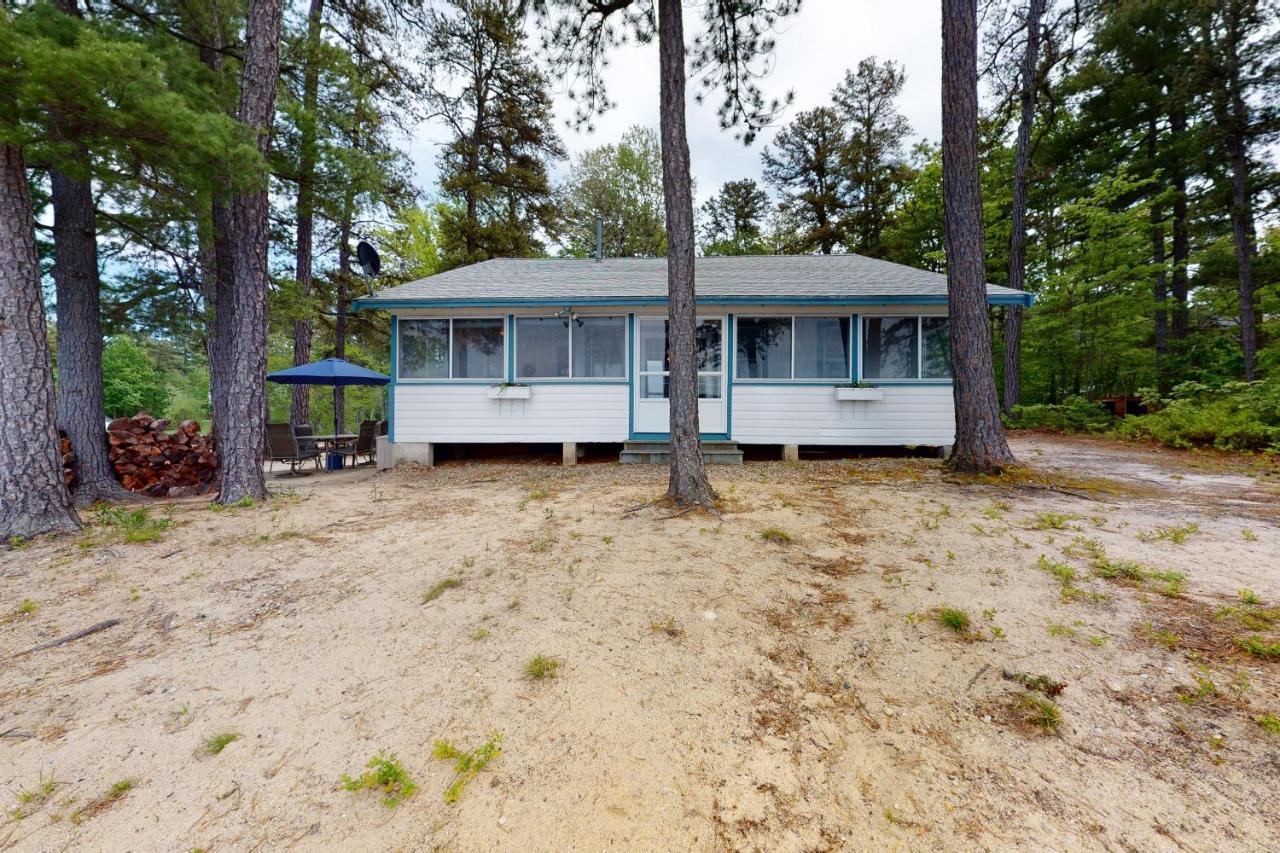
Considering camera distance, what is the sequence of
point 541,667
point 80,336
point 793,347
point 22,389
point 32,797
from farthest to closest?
point 793,347, point 80,336, point 22,389, point 541,667, point 32,797

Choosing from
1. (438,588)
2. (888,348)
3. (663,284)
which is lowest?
(438,588)

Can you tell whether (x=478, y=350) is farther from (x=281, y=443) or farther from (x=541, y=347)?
(x=281, y=443)

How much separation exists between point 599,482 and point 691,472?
192cm

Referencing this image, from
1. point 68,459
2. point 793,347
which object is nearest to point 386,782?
point 68,459

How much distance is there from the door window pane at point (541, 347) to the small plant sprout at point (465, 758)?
667cm

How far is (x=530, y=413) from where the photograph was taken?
791 centimetres

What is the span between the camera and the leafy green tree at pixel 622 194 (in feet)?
62.2

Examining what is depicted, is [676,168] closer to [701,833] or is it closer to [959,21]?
[959,21]

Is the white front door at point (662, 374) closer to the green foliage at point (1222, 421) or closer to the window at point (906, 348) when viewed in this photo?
the window at point (906, 348)

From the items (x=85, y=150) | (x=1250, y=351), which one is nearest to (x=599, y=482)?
(x=85, y=150)

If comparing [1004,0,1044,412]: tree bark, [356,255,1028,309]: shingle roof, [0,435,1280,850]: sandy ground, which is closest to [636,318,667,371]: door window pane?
[356,255,1028,309]: shingle roof

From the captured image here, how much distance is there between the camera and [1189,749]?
1.57 meters

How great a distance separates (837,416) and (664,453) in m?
2.99

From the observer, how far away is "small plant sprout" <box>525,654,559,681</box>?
2.06m
